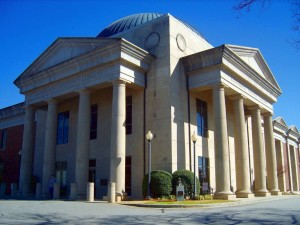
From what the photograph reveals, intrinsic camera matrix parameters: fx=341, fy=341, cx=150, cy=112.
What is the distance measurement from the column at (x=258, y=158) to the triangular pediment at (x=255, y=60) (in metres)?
3.95

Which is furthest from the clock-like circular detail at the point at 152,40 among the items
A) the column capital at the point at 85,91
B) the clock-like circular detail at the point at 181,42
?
the column capital at the point at 85,91

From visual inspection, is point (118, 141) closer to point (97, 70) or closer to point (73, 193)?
point (73, 193)

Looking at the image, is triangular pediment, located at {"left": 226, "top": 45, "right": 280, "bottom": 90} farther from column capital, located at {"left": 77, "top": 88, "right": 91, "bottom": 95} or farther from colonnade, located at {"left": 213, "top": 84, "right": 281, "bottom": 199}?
column capital, located at {"left": 77, "top": 88, "right": 91, "bottom": 95}

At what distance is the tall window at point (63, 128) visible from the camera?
31.7m

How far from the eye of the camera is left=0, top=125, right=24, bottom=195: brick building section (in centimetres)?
3978

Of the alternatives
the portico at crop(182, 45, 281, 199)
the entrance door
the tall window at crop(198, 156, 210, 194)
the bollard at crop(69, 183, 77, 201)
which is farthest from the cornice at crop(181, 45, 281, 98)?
the bollard at crop(69, 183, 77, 201)

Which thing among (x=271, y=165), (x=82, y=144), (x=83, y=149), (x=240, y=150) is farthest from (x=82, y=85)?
(x=271, y=165)

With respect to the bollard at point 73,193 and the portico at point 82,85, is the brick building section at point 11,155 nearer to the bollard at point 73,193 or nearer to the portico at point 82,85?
the portico at point 82,85

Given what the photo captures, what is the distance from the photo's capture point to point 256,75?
29750mm

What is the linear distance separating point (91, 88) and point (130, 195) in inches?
342

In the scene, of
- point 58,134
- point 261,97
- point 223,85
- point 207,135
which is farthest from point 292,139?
point 58,134

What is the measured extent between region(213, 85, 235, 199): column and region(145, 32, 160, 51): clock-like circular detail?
585 centimetres

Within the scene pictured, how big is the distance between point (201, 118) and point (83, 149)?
33.2ft

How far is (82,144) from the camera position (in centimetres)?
2527
